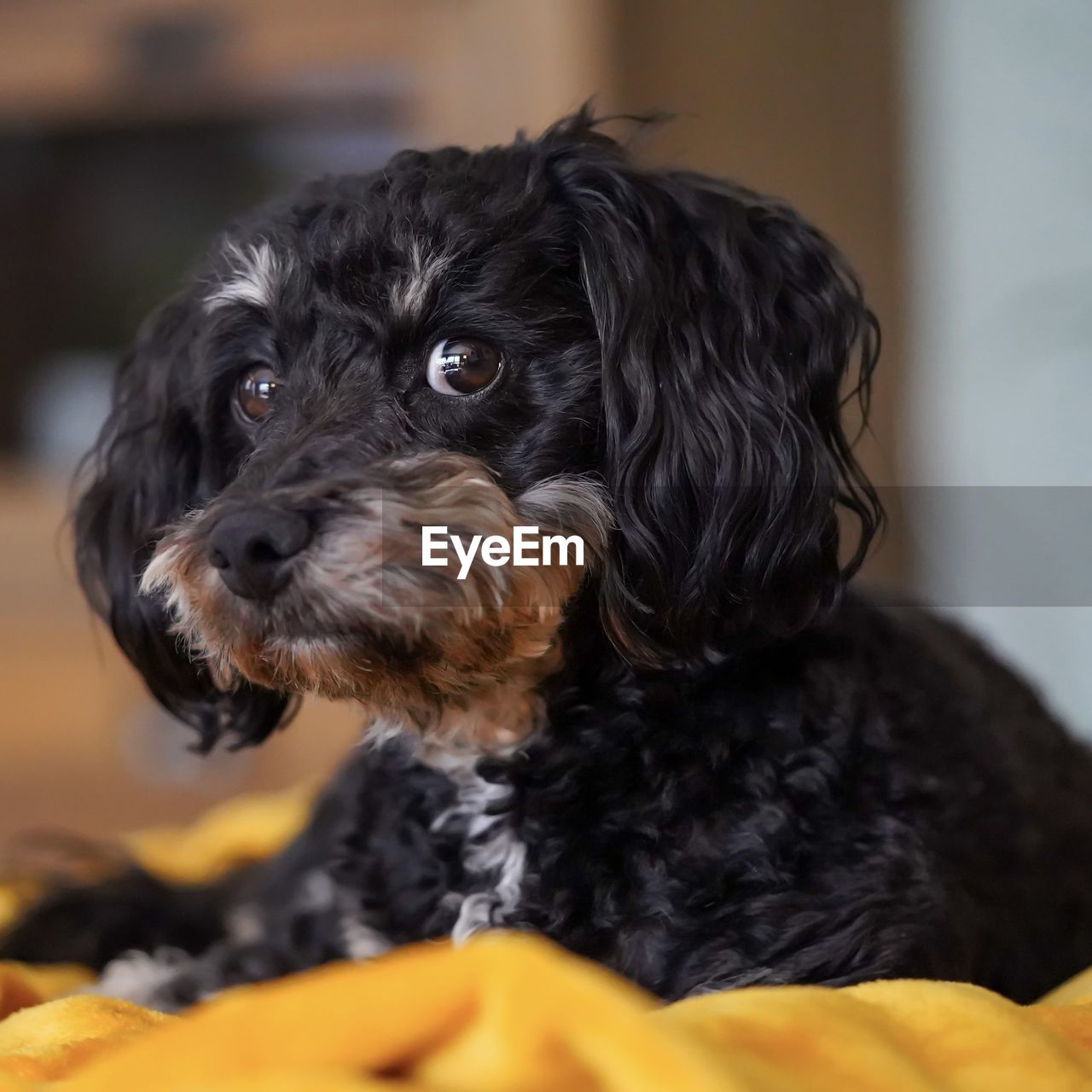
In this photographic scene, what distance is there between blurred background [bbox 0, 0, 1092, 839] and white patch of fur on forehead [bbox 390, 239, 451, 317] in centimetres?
161

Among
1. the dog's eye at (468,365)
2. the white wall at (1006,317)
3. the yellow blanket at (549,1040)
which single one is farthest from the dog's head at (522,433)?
the white wall at (1006,317)

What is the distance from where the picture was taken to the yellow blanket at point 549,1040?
644 millimetres

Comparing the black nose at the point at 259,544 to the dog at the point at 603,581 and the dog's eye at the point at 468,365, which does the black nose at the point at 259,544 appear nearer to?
the dog at the point at 603,581

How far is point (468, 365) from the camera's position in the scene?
1088mm

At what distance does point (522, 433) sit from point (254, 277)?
304mm

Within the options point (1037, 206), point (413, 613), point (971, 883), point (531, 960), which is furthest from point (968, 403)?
point (531, 960)

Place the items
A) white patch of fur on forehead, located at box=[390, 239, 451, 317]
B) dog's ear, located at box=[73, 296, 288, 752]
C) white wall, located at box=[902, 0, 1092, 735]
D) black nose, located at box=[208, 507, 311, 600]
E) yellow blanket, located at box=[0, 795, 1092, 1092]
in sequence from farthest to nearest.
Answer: white wall, located at box=[902, 0, 1092, 735] < dog's ear, located at box=[73, 296, 288, 752] < white patch of fur on forehead, located at box=[390, 239, 451, 317] < black nose, located at box=[208, 507, 311, 600] < yellow blanket, located at box=[0, 795, 1092, 1092]

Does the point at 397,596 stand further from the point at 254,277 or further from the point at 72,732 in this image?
the point at 72,732

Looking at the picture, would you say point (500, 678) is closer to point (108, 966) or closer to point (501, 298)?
point (501, 298)

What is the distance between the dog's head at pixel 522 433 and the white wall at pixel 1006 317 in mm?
1357

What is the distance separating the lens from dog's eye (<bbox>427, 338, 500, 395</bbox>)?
1.09 m
